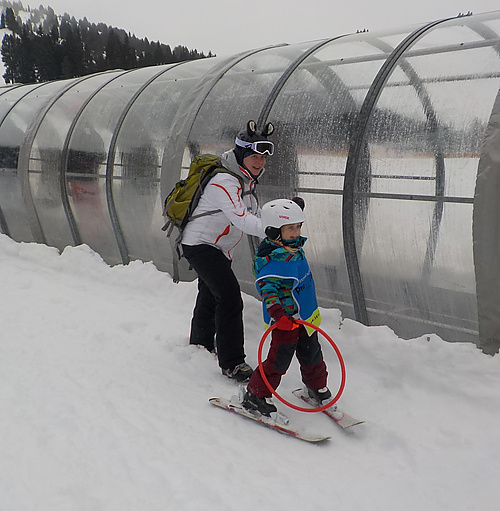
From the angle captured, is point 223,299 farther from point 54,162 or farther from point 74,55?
point 74,55

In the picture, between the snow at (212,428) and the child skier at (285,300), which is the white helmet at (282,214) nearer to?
the child skier at (285,300)

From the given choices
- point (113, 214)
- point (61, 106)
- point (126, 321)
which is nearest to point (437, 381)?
point (126, 321)

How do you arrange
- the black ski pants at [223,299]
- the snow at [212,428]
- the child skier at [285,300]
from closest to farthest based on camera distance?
the snow at [212,428], the child skier at [285,300], the black ski pants at [223,299]

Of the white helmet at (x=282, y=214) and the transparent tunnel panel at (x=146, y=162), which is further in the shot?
the transparent tunnel panel at (x=146, y=162)

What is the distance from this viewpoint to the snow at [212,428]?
10.1 feet

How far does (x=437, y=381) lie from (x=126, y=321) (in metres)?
3.12

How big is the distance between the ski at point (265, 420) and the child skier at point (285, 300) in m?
0.05

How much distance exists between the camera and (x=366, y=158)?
4.93 m

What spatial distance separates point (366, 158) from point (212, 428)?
2.66 m

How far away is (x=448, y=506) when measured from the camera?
3.08 m

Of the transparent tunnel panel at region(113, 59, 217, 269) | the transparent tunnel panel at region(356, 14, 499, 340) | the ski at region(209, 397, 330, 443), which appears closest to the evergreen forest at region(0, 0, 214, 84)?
the transparent tunnel panel at region(113, 59, 217, 269)

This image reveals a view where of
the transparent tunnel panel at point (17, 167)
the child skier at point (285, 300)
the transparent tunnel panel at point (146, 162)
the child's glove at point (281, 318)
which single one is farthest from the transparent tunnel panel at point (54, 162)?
the child's glove at point (281, 318)

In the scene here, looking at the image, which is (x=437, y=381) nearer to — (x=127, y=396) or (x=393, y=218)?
(x=393, y=218)

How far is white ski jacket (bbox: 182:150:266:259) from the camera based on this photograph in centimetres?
433
